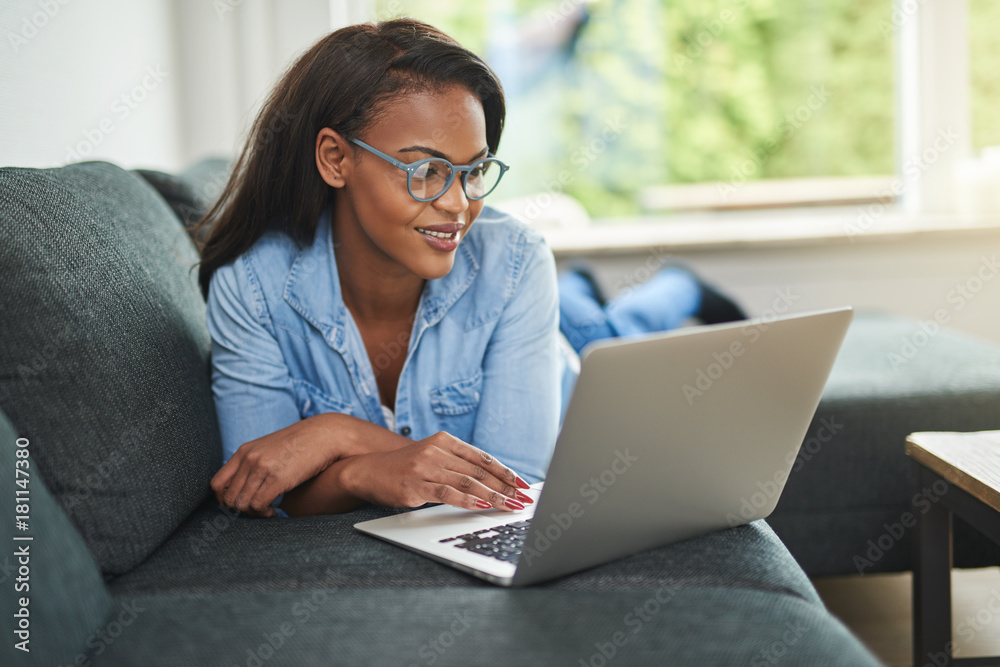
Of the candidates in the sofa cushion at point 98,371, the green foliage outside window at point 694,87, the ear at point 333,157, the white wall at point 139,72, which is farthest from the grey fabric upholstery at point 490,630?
the green foliage outside window at point 694,87

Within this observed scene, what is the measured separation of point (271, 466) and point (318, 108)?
1.71ft

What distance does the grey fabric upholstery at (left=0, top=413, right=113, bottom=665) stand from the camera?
0.66 metres

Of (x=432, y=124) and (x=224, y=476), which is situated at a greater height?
(x=432, y=124)

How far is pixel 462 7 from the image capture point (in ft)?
10.8

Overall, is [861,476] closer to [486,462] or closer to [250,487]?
[486,462]

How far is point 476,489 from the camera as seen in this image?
0.99 metres

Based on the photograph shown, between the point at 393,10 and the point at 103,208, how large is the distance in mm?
2378

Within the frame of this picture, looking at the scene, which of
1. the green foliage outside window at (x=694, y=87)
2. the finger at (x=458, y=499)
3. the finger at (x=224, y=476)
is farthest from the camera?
the green foliage outside window at (x=694, y=87)

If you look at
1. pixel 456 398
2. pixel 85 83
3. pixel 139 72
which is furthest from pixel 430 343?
pixel 139 72

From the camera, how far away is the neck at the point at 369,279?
1336mm

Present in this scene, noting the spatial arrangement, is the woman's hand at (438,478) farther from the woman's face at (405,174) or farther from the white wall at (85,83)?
the white wall at (85,83)

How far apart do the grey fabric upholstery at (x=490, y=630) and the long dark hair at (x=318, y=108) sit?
0.65 m

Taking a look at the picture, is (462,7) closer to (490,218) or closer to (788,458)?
(490,218)


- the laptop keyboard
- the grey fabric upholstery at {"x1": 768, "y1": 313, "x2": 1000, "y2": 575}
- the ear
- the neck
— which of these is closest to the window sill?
the grey fabric upholstery at {"x1": 768, "y1": 313, "x2": 1000, "y2": 575}
